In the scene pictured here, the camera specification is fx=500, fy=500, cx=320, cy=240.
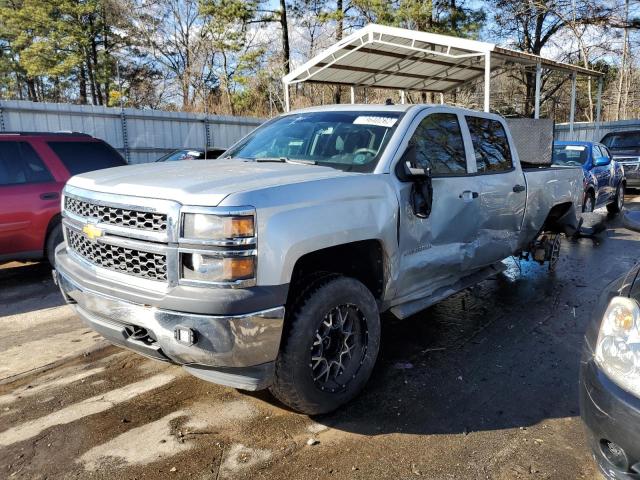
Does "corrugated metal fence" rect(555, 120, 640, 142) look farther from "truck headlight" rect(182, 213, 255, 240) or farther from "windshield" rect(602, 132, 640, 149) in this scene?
"truck headlight" rect(182, 213, 255, 240)

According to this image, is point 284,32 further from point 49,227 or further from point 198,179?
point 198,179

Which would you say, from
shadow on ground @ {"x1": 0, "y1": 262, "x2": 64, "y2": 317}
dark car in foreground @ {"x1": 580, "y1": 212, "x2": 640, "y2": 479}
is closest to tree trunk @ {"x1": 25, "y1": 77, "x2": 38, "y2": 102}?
shadow on ground @ {"x1": 0, "y1": 262, "x2": 64, "y2": 317}

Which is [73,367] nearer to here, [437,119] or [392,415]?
[392,415]

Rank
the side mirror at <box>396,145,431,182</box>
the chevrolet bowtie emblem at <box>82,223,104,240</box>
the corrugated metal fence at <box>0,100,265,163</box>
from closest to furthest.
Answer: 1. the chevrolet bowtie emblem at <box>82,223,104,240</box>
2. the side mirror at <box>396,145,431,182</box>
3. the corrugated metal fence at <box>0,100,265,163</box>

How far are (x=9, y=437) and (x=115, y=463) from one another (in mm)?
778

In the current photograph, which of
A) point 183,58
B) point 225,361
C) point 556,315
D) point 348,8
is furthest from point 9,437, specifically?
point 183,58

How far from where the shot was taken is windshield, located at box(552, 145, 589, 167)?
1075 centimetres

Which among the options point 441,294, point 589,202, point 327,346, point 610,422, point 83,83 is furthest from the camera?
point 83,83

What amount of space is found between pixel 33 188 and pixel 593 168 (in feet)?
33.6

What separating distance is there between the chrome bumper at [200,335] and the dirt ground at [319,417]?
57cm

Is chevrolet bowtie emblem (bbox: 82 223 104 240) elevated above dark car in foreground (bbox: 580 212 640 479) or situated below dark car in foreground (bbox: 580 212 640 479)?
above

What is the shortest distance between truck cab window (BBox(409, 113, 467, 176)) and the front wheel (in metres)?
1.31

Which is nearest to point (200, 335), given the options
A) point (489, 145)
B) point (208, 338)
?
point (208, 338)

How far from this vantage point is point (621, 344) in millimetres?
2129
